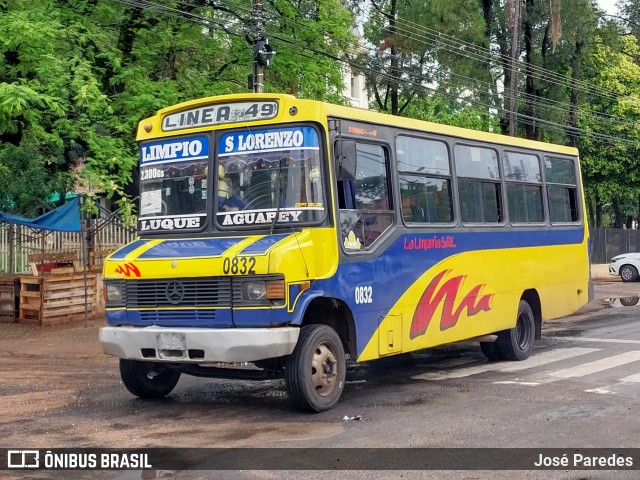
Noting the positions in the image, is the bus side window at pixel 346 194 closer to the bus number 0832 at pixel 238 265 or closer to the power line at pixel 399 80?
the bus number 0832 at pixel 238 265

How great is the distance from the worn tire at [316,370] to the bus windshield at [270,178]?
1.17 metres

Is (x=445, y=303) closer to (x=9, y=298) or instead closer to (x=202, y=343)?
Result: (x=202, y=343)

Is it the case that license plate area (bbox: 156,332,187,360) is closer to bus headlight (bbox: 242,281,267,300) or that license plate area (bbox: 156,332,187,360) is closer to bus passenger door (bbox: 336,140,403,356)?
bus headlight (bbox: 242,281,267,300)

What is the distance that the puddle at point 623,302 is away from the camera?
23413mm

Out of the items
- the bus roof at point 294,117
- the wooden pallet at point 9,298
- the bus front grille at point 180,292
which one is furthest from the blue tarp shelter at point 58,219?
the bus front grille at point 180,292

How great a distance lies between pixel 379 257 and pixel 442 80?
24.8 meters

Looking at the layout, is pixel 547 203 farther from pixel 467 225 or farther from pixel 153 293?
pixel 153 293

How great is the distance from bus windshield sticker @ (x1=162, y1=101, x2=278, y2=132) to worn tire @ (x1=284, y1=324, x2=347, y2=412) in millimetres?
2263

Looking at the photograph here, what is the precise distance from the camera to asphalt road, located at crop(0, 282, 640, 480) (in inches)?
309

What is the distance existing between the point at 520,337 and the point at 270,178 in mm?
5698

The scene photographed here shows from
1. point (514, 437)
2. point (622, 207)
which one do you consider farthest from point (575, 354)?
point (622, 207)

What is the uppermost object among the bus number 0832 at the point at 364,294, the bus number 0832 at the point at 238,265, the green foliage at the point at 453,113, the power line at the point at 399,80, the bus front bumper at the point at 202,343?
the green foliage at the point at 453,113

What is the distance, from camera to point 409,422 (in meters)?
8.68

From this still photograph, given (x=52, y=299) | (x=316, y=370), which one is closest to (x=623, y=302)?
(x=52, y=299)
